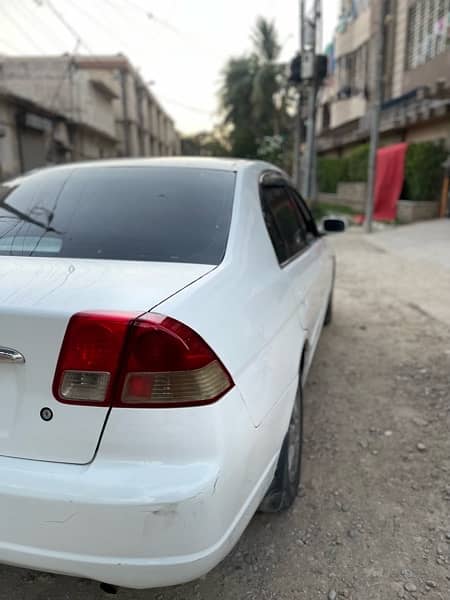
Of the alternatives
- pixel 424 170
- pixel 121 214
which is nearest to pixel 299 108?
pixel 424 170

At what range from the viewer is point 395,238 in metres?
12.4

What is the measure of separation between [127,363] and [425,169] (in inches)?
630

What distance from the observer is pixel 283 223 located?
8.99 ft

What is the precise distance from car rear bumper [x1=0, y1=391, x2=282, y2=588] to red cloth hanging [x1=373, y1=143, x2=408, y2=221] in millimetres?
Answer: 15855

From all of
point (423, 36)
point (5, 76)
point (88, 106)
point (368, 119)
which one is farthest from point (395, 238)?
point (5, 76)

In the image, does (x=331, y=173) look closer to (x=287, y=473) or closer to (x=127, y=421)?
(x=287, y=473)

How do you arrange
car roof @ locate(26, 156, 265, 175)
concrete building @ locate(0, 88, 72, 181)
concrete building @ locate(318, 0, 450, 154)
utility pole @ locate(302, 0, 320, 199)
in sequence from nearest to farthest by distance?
car roof @ locate(26, 156, 265, 175) → utility pole @ locate(302, 0, 320, 199) → concrete building @ locate(318, 0, 450, 154) → concrete building @ locate(0, 88, 72, 181)

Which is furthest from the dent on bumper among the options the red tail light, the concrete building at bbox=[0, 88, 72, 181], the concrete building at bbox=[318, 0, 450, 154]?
the concrete building at bbox=[0, 88, 72, 181]

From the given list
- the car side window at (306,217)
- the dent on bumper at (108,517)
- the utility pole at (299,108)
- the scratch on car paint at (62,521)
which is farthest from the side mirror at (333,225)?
the utility pole at (299,108)

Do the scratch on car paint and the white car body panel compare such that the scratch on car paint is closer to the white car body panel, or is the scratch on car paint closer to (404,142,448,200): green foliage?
the white car body panel

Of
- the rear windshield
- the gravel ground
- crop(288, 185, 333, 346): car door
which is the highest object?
the rear windshield

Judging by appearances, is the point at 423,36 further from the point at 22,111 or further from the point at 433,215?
the point at 22,111

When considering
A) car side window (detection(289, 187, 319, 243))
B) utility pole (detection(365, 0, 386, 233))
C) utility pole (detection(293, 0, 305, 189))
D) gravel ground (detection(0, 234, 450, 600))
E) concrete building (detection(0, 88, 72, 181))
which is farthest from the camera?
concrete building (detection(0, 88, 72, 181))

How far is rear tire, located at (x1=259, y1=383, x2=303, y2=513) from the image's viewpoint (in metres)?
1.99
